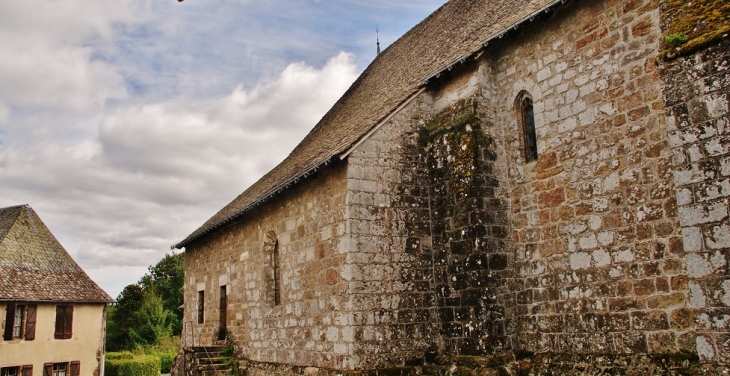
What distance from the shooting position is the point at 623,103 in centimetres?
694

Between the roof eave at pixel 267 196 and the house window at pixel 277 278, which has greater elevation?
the roof eave at pixel 267 196

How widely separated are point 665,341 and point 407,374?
362 centimetres

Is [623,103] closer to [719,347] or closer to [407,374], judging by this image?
[719,347]

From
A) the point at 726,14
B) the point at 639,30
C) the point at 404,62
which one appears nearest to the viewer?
the point at 726,14

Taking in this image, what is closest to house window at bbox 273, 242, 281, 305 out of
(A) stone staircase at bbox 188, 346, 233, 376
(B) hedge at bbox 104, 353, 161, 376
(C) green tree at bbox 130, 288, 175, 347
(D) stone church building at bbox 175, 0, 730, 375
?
(D) stone church building at bbox 175, 0, 730, 375

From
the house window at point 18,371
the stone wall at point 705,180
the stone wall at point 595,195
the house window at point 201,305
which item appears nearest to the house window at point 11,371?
the house window at point 18,371

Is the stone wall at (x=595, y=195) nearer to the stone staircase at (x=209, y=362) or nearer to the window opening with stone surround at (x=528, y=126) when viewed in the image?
the window opening with stone surround at (x=528, y=126)

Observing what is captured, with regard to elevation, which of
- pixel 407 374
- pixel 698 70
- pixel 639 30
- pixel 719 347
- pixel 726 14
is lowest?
pixel 407 374

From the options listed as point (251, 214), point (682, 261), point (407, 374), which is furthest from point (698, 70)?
point (251, 214)

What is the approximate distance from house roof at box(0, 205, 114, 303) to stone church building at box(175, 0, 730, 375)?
51.6ft

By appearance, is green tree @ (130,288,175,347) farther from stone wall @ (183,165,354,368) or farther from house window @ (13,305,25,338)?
stone wall @ (183,165,354,368)

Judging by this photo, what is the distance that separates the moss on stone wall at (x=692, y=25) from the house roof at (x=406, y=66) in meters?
1.77

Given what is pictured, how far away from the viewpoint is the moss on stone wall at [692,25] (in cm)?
545

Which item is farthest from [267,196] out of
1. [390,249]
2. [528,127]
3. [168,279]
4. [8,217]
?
[168,279]
